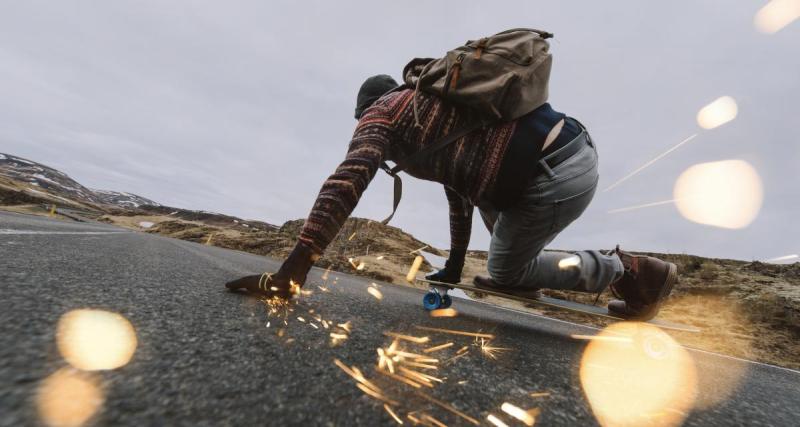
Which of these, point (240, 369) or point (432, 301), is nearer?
point (240, 369)

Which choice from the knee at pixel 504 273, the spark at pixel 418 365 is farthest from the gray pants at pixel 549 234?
the spark at pixel 418 365

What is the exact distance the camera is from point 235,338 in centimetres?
91

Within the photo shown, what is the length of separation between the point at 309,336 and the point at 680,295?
9907 millimetres

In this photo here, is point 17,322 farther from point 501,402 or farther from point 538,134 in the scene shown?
point 538,134

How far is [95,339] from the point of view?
734 mm

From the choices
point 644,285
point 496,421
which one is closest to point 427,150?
point 496,421

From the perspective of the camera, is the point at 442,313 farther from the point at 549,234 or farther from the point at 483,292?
the point at 549,234

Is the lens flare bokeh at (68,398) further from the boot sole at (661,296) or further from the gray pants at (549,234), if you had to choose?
the boot sole at (661,296)

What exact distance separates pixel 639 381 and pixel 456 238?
162 cm

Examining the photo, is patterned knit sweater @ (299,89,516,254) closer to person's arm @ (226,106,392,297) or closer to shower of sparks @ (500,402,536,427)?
person's arm @ (226,106,392,297)

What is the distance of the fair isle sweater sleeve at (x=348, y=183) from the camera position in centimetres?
156

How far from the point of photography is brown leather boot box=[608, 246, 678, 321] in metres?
2.09

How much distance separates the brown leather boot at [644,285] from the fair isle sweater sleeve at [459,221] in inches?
42.3

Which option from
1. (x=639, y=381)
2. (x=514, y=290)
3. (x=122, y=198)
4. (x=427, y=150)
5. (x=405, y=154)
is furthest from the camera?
(x=122, y=198)
